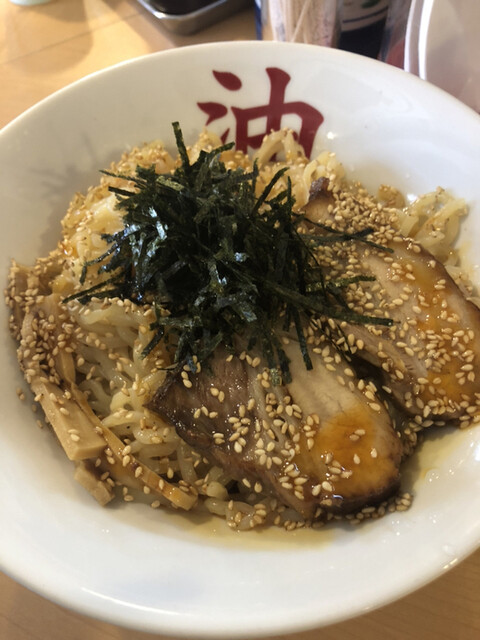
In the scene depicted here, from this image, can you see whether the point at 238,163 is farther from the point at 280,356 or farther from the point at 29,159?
the point at 280,356

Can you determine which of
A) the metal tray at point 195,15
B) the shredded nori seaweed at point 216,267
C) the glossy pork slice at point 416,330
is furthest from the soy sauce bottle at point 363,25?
the glossy pork slice at point 416,330

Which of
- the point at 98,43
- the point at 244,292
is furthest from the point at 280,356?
the point at 98,43

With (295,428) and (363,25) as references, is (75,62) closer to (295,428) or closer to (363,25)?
(363,25)

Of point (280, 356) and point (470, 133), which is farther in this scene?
point (470, 133)

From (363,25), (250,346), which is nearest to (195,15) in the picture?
(363,25)

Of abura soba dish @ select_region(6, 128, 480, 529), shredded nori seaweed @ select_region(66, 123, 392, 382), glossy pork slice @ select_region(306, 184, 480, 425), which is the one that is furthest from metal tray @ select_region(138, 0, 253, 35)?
glossy pork slice @ select_region(306, 184, 480, 425)

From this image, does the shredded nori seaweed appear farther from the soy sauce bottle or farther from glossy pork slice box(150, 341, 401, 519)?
the soy sauce bottle

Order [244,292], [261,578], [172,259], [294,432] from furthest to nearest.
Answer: [172,259], [244,292], [294,432], [261,578]
